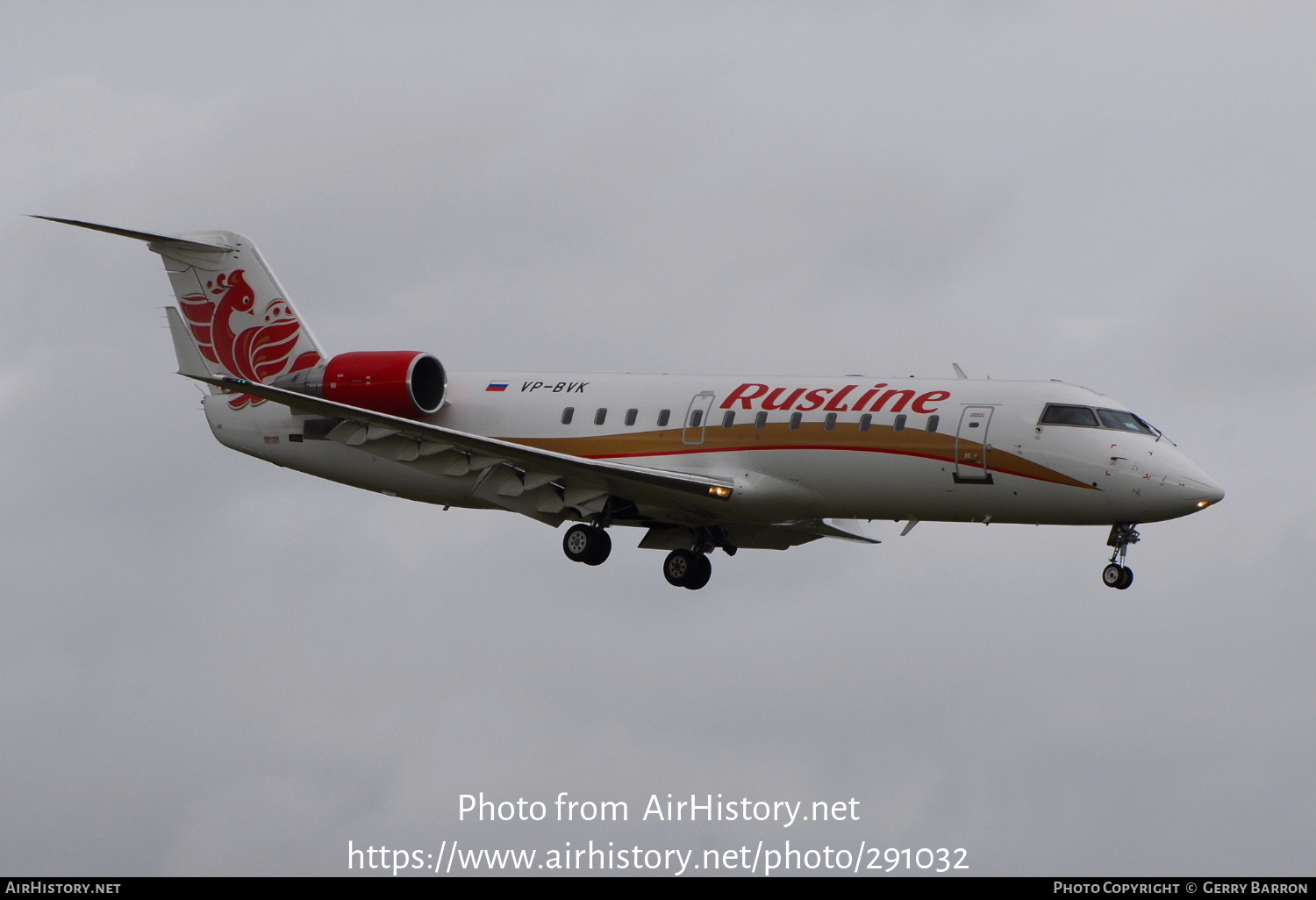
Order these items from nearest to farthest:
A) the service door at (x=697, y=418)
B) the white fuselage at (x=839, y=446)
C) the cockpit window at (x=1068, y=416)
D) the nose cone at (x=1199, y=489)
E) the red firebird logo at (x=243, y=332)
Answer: the nose cone at (x=1199, y=489), the white fuselage at (x=839, y=446), the cockpit window at (x=1068, y=416), the service door at (x=697, y=418), the red firebird logo at (x=243, y=332)

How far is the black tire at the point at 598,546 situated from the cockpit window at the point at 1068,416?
9.30 metres

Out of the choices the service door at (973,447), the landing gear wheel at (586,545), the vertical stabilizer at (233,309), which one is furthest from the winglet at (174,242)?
the service door at (973,447)

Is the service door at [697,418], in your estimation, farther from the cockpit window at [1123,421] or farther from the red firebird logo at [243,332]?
the red firebird logo at [243,332]

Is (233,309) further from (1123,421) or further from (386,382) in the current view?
(1123,421)

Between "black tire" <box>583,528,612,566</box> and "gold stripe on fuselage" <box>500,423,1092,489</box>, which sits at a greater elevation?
"gold stripe on fuselage" <box>500,423,1092,489</box>

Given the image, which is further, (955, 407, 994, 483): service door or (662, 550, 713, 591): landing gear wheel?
(662, 550, 713, 591): landing gear wheel

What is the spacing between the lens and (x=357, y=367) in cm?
4081

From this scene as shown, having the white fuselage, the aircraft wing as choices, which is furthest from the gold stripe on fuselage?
the aircraft wing

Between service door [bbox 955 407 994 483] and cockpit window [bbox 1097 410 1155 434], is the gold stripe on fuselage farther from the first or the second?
cockpit window [bbox 1097 410 1155 434]

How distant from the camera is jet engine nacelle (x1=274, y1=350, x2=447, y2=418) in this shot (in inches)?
1583

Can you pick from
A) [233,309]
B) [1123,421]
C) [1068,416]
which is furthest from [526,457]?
[1123,421]

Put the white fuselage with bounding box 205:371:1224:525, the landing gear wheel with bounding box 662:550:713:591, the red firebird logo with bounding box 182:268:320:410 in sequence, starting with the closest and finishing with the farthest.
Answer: the white fuselage with bounding box 205:371:1224:525 < the landing gear wheel with bounding box 662:550:713:591 < the red firebird logo with bounding box 182:268:320:410

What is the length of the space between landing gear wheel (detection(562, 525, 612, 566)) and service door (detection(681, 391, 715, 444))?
8.64ft

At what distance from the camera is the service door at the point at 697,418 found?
123 ft
